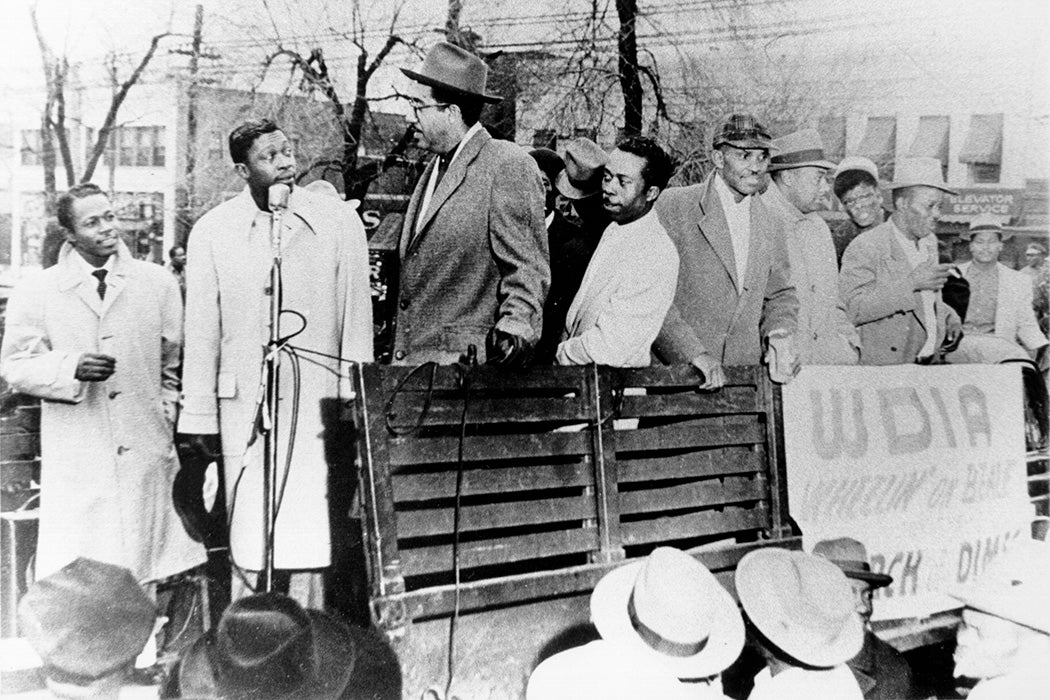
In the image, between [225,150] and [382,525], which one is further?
[225,150]

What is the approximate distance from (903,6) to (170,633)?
179 inches

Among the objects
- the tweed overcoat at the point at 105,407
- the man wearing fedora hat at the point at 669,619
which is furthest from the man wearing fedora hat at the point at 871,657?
the tweed overcoat at the point at 105,407

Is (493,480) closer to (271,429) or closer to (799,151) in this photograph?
(271,429)

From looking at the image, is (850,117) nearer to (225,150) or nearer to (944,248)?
(944,248)

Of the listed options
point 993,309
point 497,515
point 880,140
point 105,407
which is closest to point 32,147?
point 105,407

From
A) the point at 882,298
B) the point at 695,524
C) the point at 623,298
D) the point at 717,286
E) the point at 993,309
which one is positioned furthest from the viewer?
the point at 993,309

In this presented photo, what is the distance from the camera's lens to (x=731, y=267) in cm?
427

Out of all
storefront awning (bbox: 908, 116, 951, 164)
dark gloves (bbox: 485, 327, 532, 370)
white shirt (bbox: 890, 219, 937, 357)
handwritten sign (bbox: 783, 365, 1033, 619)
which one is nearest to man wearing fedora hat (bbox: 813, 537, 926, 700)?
handwritten sign (bbox: 783, 365, 1033, 619)

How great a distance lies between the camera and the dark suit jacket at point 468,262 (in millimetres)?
3516

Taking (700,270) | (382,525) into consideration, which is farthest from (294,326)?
(700,270)

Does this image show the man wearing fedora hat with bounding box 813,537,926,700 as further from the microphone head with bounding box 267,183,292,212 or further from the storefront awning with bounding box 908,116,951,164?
the microphone head with bounding box 267,183,292,212

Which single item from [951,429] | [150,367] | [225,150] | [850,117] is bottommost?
[951,429]

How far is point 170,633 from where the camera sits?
10.6 ft

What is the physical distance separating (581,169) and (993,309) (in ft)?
8.50
